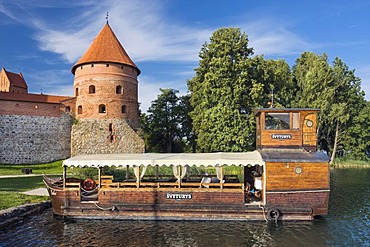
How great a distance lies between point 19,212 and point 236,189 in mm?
9530

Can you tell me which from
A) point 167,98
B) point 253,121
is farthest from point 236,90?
point 167,98

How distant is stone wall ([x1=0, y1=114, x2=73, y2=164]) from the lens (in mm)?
32938

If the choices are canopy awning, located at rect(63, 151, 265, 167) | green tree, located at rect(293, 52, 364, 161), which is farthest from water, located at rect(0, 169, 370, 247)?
green tree, located at rect(293, 52, 364, 161)

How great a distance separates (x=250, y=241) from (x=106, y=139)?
26741 mm

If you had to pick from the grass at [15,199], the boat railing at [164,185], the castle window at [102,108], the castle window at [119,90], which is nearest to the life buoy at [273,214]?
the boat railing at [164,185]

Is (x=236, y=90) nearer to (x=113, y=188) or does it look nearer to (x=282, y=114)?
(x=282, y=114)

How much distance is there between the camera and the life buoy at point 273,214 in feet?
40.7

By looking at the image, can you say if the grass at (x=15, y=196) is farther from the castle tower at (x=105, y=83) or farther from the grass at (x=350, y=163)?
the grass at (x=350, y=163)

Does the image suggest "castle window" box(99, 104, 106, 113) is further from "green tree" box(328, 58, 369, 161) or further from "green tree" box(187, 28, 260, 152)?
"green tree" box(328, 58, 369, 161)

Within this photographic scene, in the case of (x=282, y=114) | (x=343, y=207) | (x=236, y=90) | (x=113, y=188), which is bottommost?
(x=343, y=207)

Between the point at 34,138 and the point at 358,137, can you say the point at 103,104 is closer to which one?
the point at 34,138

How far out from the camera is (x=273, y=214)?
12516 millimetres

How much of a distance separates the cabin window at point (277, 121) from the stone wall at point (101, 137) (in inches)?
950

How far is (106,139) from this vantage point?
3456 cm
